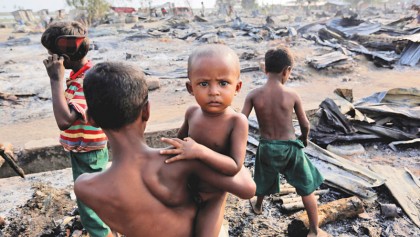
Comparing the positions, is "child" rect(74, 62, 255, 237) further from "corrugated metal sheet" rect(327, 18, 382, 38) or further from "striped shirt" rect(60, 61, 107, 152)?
"corrugated metal sheet" rect(327, 18, 382, 38)

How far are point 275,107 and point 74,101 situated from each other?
150cm

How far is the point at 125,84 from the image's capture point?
1107mm

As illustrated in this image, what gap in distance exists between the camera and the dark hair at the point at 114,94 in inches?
42.9

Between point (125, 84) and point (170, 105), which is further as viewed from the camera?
point (170, 105)

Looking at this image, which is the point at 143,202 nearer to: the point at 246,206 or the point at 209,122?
the point at 209,122

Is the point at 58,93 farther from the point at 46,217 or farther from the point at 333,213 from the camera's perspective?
the point at 333,213

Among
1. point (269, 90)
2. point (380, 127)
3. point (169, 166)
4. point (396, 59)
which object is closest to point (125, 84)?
point (169, 166)

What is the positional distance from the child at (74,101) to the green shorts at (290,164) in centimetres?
131

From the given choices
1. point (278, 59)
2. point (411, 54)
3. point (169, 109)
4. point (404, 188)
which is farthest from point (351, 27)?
point (278, 59)

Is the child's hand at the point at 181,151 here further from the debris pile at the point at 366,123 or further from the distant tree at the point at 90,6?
the distant tree at the point at 90,6

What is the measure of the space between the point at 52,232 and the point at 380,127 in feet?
14.8

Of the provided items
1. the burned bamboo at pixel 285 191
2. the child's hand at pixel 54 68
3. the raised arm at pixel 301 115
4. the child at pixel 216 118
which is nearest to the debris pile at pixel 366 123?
the burned bamboo at pixel 285 191

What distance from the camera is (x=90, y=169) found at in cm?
212

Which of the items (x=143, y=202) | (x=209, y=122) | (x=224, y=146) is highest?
(x=209, y=122)
